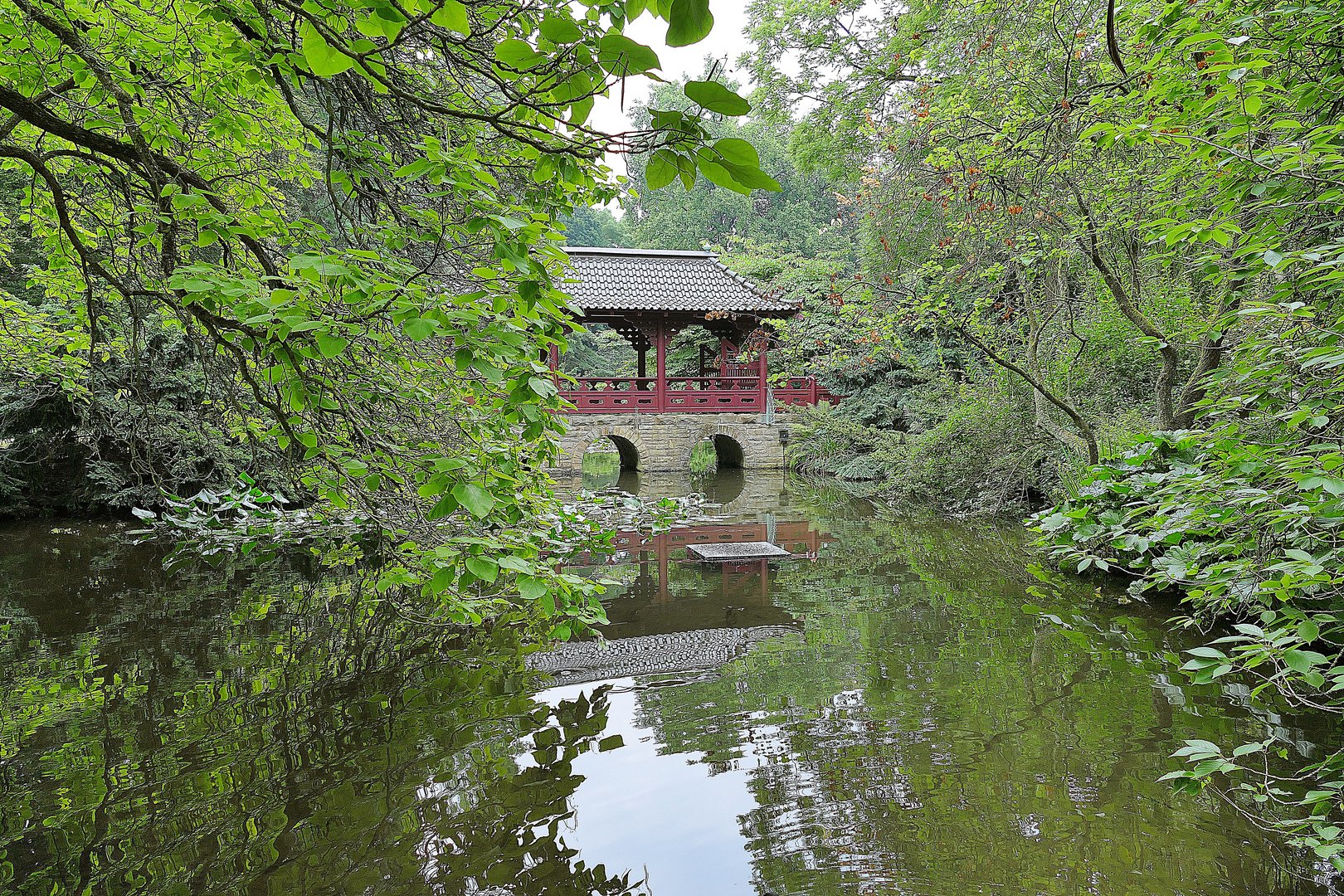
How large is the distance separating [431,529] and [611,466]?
19685 millimetres

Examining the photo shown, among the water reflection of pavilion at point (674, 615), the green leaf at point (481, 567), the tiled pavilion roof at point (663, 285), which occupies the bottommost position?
the water reflection of pavilion at point (674, 615)

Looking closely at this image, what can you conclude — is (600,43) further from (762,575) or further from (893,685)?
(762,575)

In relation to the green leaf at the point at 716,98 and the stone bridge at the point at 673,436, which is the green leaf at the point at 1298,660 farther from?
the stone bridge at the point at 673,436

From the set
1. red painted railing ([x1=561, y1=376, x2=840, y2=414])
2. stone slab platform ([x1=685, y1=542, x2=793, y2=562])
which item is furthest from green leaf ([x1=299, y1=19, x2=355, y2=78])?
red painted railing ([x1=561, y1=376, x2=840, y2=414])

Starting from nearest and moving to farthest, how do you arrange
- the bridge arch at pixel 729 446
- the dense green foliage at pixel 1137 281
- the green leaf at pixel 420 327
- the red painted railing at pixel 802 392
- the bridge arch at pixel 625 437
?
the green leaf at pixel 420 327, the dense green foliage at pixel 1137 281, the bridge arch at pixel 625 437, the bridge arch at pixel 729 446, the red painted railing at pixel 802 392

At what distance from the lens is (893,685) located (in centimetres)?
429

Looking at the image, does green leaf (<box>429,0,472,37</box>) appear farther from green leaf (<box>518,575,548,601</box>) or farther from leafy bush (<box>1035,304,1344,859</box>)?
leafy bush (<box>1035,304,1344,859</box>)

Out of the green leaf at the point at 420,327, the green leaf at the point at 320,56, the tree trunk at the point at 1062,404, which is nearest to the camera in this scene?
the green leaf at the point at 320,56

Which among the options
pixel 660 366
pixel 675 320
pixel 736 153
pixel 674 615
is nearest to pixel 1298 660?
pixel 736 153

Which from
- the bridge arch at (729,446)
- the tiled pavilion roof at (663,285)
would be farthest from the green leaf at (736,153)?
the bridge arch at (729,446)

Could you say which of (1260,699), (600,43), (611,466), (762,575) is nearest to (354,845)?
(600,43)

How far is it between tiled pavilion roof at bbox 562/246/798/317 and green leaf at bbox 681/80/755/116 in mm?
14003

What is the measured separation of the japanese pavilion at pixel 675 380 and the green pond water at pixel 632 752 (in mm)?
10482

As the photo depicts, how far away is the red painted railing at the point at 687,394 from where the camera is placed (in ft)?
54.5
